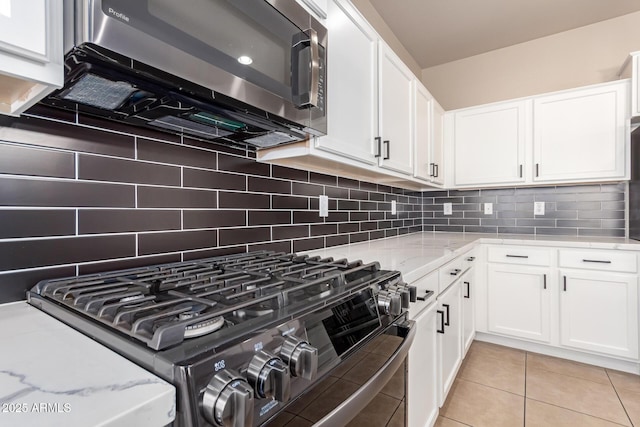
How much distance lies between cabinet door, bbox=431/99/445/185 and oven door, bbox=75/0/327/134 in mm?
1780

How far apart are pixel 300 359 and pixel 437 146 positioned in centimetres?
266

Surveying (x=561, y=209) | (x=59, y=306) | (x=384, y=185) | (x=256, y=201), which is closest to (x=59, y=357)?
(x=59, y=306)

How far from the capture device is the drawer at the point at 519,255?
2366 mm

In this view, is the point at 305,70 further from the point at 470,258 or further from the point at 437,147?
the point at 437,147

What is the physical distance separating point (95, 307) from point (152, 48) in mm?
530

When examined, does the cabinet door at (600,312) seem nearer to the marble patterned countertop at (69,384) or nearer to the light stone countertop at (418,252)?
the light stone countertop at (418,252)

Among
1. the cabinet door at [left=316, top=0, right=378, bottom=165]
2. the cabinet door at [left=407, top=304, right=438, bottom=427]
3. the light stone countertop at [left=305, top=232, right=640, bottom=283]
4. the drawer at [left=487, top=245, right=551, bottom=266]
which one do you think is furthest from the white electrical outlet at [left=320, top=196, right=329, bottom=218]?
the drawer at [left=487, top=245, right=551, bottom=266]

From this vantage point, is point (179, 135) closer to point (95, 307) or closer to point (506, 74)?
point (95, 307)

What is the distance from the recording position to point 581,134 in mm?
2457

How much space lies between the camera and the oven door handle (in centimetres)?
63

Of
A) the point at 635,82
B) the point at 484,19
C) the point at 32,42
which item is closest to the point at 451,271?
the point at 32,42

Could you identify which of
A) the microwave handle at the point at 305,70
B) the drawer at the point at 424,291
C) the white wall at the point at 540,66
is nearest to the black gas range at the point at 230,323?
the drawer at the point at 424,291

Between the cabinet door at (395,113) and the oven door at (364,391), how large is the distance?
1.03 m

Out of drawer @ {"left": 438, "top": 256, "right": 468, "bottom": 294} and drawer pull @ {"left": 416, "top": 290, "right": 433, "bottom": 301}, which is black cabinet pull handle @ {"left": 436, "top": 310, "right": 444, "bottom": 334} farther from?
drawer pull @ {"left": 416, "top": 290, "right": 433, "bottom": 301}
